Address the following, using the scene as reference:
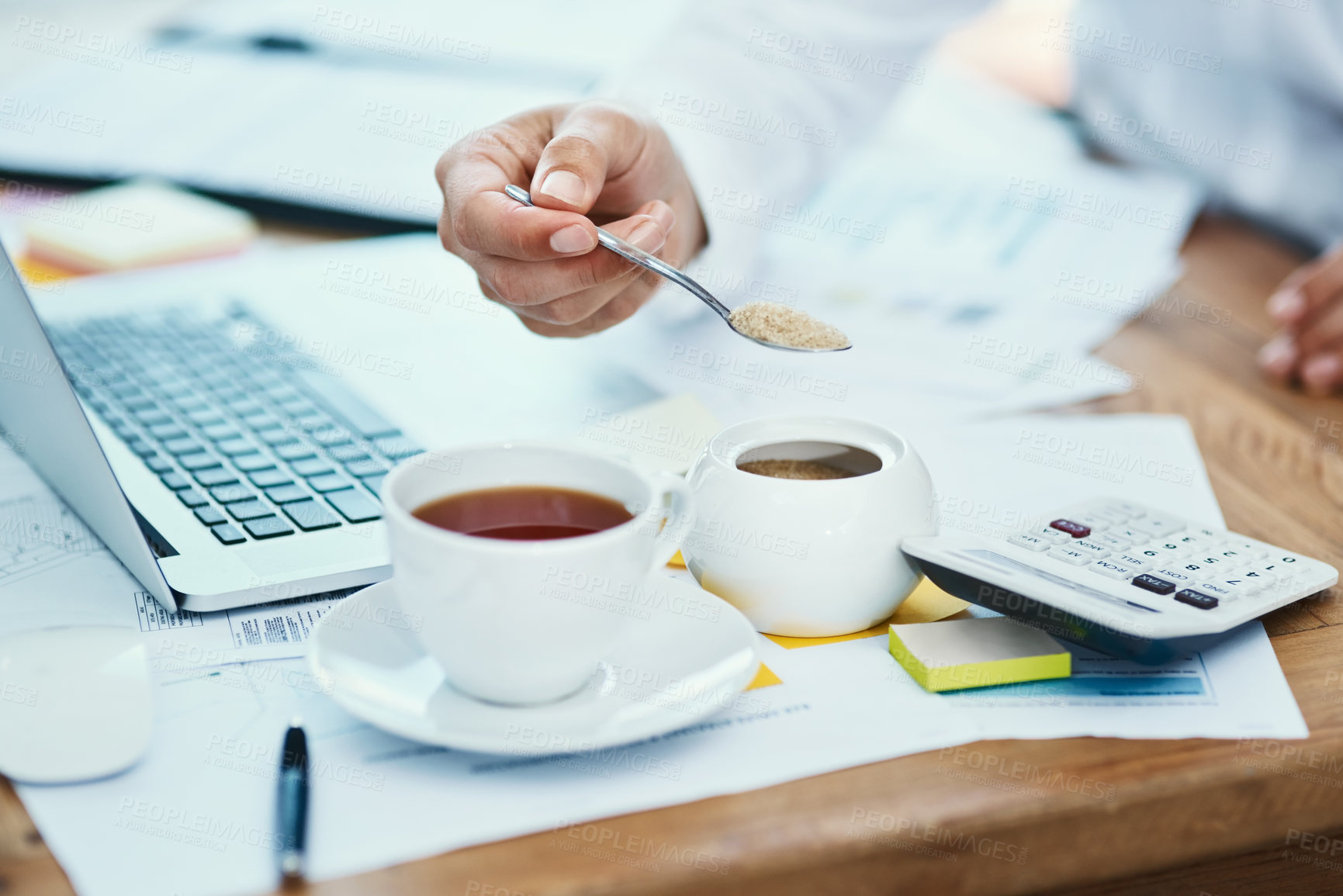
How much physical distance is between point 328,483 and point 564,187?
0.66ft

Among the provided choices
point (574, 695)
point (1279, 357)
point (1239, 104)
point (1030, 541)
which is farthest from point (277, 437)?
point (1239, 104)

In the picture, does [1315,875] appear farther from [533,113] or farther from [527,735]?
[533,113]

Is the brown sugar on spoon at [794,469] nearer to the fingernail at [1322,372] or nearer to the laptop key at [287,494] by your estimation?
the laptop key at [287,494]

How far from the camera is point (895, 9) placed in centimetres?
107

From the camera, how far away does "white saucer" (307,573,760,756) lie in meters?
0.39

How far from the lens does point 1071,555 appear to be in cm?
50

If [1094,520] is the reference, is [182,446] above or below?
below

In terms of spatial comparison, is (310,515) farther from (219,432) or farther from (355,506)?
(219,432)

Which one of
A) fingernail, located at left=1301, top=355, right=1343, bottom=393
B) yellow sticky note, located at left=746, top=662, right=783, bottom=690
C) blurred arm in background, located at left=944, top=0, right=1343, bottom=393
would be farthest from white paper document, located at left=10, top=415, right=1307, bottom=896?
blurred arm in background, located at left=944, top=0, right=1343, bottom=393

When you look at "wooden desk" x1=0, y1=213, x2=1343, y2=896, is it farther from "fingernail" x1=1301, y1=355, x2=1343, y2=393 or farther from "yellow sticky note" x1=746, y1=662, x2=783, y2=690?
"fingernail" x1=1301, y1=355, x2=1343, y2=393

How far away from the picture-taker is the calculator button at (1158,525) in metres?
0.54

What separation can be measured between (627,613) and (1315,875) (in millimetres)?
301

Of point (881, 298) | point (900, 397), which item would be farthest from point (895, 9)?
point (900, 397)

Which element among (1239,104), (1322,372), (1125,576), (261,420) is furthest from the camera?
(1239,104)
